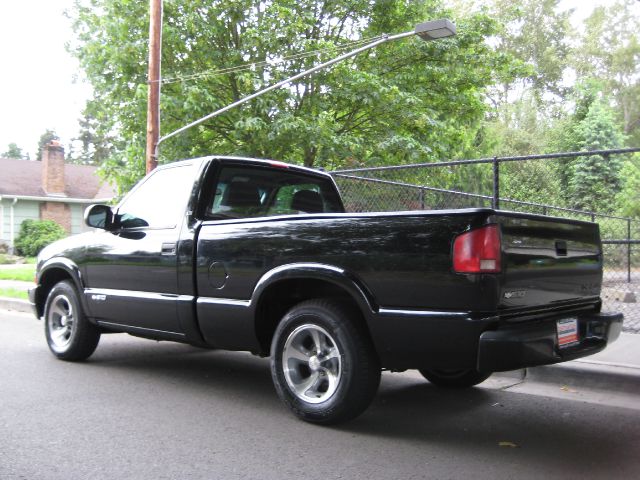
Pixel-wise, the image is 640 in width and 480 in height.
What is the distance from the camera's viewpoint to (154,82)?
13.9m

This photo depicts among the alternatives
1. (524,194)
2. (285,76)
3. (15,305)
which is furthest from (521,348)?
(524,194)

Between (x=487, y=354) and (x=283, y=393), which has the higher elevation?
(x=487, y=354)

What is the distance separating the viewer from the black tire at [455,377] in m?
5.07

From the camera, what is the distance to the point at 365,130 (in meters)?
18.7

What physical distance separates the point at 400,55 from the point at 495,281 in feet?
53.7

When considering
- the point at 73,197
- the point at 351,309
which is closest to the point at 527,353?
the point at 351,309

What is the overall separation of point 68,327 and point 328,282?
135 inches

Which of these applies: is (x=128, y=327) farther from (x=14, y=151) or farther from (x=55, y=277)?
(x=14, y=151)

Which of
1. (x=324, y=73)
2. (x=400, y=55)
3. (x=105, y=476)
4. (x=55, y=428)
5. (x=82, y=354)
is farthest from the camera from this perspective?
(x=400, y=55)

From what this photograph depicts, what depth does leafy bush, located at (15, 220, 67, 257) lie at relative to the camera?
28203mm

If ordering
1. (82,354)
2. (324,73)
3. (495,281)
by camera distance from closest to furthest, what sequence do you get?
(495,281)
(82,354)
(324,73)

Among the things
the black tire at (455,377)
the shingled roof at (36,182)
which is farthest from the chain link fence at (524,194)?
the shingled roof at (36,182)

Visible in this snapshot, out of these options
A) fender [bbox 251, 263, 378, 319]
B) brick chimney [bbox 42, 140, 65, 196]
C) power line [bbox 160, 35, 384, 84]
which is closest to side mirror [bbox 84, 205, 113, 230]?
fender [bbox 251, 263, 378, 319]

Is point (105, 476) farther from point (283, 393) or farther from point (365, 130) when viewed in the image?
point (365, 130)
